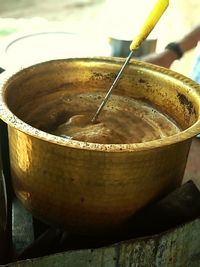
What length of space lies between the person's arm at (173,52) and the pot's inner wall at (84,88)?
1.43ft

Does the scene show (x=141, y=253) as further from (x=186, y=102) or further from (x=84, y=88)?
(x=84, y=88)

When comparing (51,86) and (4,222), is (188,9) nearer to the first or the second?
(51,86)

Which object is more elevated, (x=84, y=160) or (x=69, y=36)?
(x=84, y=160)

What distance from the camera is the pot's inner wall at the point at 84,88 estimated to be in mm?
1243

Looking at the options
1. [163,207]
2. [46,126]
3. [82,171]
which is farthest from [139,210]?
[46,126]

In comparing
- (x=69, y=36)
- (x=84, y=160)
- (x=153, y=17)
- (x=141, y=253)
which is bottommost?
(x=141, y=253)

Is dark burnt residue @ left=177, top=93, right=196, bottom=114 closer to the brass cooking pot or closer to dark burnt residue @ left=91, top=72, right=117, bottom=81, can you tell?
the brass cooking pot

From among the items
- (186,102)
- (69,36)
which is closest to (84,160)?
(186,102)

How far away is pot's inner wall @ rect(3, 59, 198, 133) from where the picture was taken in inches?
48.9

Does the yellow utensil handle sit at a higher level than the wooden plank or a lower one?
higher

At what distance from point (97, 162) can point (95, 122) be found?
30 centimetres

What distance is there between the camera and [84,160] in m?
0.94

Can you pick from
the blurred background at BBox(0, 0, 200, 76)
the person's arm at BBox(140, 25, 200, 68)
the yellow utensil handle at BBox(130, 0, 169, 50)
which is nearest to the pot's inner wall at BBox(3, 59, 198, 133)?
the yellow utensil handle at BBox(130, 0, 169, 50)

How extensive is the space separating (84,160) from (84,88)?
51 cm
